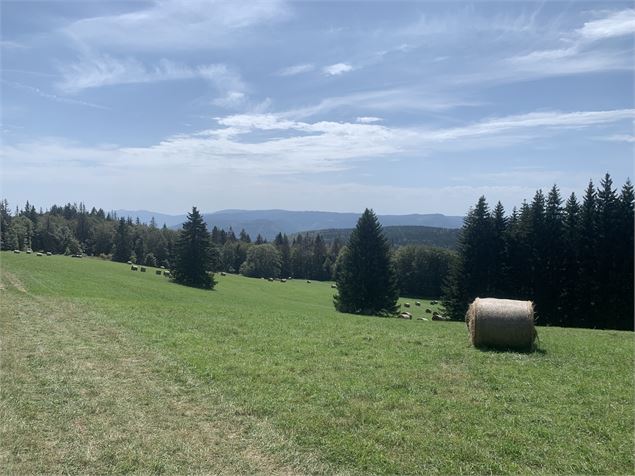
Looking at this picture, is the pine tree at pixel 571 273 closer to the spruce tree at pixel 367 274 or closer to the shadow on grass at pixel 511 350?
the spruce tree at pixel 367 274

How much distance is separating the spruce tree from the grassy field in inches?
1363

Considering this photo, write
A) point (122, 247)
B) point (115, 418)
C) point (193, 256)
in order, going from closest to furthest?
point (115, 418)
point (193, 256)
point (122, 247)

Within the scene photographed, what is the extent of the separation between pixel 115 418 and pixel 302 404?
3.04 meters

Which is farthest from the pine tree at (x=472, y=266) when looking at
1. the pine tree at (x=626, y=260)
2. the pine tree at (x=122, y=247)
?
the pine tree at (x=122, y=247)

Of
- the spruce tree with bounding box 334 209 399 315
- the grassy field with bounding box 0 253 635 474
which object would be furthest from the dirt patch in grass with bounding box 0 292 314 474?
the spruce tree with bounding box 334 209 399 315

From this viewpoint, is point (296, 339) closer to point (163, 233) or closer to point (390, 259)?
point (390, 259)

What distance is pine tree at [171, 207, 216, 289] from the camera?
196 ft

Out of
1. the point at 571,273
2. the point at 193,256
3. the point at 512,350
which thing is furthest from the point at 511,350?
the point at 193,256

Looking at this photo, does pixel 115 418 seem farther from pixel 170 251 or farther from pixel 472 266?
pixel 170 251

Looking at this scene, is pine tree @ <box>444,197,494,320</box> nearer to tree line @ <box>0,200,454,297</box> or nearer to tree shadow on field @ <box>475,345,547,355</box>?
tree shadow on field @ <box>475,345,547,355</box>

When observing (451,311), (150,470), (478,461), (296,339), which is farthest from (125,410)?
(451,311)

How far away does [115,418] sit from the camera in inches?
287

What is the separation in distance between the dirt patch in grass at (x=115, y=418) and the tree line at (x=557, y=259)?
3945cm

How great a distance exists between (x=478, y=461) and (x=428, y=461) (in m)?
0.65
